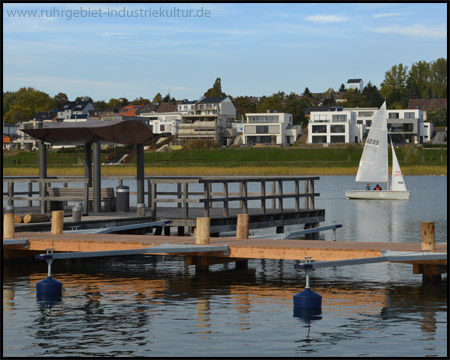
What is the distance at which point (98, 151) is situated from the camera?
100ft

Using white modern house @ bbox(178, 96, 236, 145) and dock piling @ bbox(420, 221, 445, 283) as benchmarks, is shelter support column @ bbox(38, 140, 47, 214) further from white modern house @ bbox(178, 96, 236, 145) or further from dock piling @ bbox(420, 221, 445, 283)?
white modern house @ bbox(178, 96, 236, 145)

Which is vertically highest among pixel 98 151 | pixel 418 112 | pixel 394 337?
pixel 418 112

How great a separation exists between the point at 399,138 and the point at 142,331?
153859mm

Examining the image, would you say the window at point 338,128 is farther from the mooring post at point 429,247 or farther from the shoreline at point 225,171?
the mooring post at point 429,247

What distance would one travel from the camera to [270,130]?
175 metres

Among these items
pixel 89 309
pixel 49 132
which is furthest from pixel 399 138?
pixel 89 309

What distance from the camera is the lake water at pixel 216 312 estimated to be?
1636cm

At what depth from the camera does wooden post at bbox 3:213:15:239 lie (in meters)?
24.7

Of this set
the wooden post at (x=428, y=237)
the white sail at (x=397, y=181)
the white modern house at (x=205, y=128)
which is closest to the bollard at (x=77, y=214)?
the wooden post at (x=428, y=237)

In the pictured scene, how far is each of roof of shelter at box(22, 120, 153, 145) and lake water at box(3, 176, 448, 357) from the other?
4.71 meters

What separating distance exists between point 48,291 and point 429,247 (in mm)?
9758

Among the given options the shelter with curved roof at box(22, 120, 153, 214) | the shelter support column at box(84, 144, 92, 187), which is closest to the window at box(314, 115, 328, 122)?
the shelter support column at box(84, 144, 92, 187)

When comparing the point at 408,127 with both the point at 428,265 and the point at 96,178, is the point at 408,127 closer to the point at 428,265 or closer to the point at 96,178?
the point at 96,178

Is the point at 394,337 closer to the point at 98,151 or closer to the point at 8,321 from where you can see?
the point at 8,321
